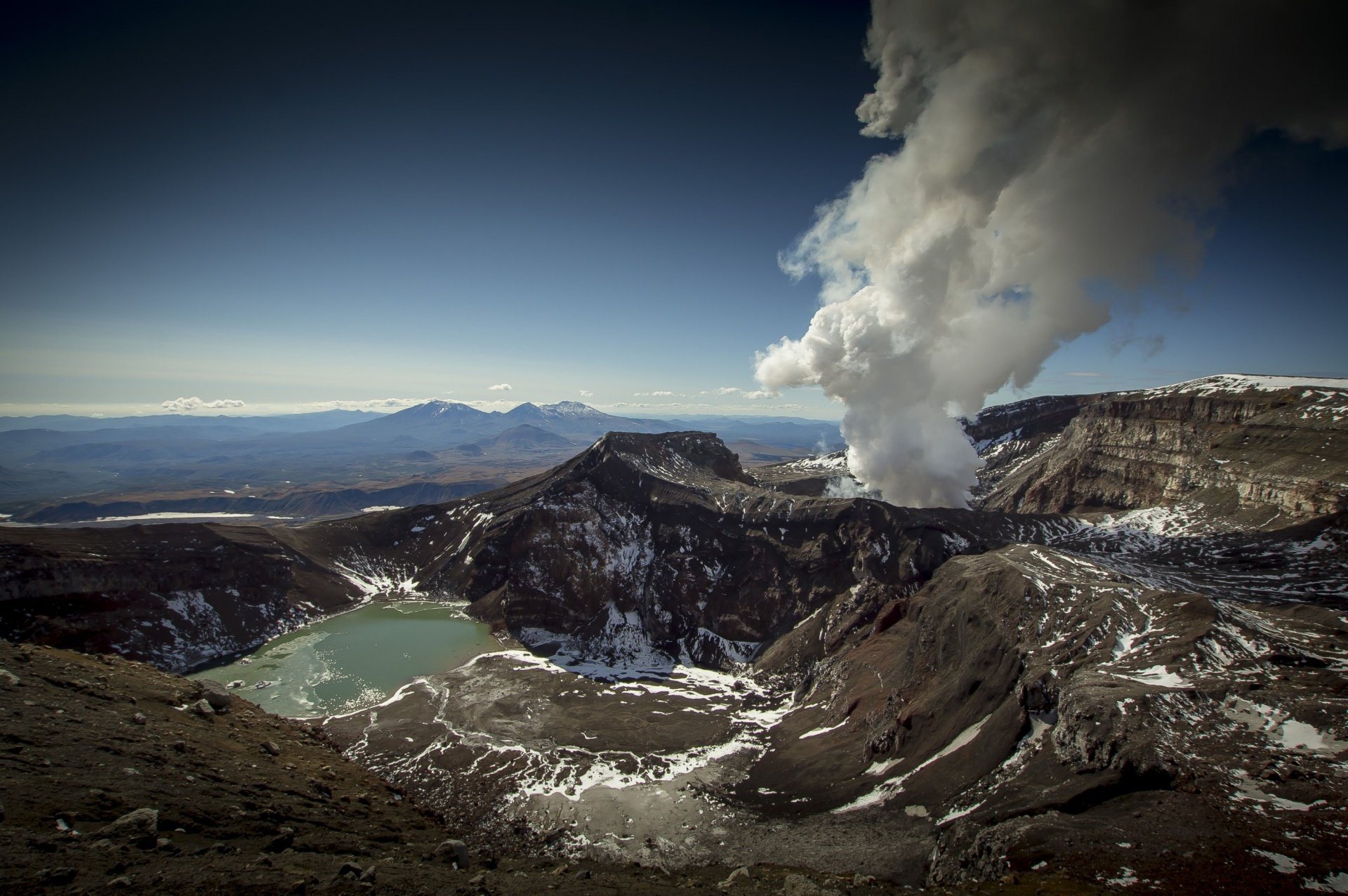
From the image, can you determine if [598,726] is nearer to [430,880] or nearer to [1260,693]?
[430,880]

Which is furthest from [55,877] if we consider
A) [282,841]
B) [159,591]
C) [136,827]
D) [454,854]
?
[159,591]

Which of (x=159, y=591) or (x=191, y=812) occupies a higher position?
(x=191, y=812)

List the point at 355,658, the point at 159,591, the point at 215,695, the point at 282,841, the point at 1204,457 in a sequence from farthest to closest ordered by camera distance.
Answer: the point at 159,591
the point at 1204,457
the point at 355,658
the point at 215,695
the point at 282,841

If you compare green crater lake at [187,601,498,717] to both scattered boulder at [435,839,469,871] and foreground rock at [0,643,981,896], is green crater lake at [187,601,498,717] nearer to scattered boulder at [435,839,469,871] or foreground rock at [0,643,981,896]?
foreground rock at [0,643,981,896]

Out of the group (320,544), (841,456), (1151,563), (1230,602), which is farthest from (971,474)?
(320,544)

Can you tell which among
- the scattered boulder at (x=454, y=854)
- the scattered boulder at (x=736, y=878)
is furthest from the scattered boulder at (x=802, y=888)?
the scattered boulder at (x=454, y=854)

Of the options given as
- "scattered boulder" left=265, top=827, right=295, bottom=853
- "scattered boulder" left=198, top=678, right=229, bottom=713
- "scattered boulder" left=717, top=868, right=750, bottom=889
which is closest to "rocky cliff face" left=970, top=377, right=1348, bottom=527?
"scattered boulder" left=717, top=868, right=750, bottom=889

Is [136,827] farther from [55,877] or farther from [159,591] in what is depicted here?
[159,591]
